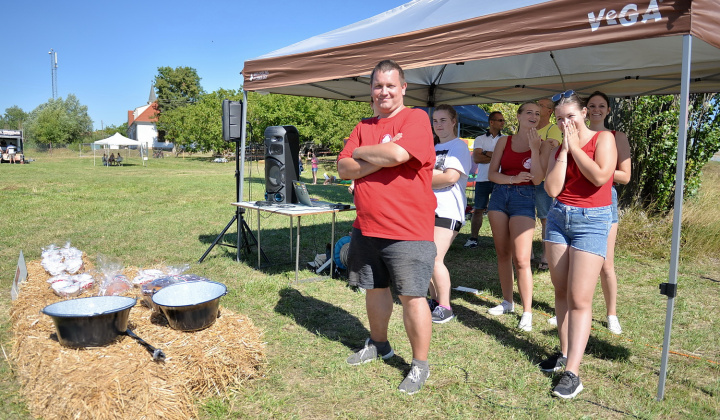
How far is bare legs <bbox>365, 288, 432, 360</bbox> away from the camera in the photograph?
8.77ft

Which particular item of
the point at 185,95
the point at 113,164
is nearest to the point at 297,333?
the point at 113,164

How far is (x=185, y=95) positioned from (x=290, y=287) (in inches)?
2610

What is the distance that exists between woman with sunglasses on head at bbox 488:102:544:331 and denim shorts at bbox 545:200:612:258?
2.64 feet

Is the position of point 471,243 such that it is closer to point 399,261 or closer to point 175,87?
point 399,261

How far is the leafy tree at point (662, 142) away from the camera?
22.8 feet

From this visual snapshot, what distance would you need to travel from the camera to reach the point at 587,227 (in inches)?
102

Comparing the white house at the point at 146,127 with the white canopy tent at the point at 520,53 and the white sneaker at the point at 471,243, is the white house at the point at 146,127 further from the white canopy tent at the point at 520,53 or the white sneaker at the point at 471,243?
the white sneaker at the point at 471,243

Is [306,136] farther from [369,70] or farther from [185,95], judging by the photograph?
[185,95]

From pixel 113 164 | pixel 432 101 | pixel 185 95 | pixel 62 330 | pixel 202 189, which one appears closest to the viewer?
pixel 62 330

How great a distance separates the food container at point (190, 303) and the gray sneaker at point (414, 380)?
121 cm

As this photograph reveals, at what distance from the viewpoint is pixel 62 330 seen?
2.48m

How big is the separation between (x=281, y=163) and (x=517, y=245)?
2.85 metres

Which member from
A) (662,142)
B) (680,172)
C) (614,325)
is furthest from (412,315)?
(662,142)

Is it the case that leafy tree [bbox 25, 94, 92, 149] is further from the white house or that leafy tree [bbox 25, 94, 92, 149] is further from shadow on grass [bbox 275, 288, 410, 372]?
shadow on grass [bbox 275, 288, 410, 372]
